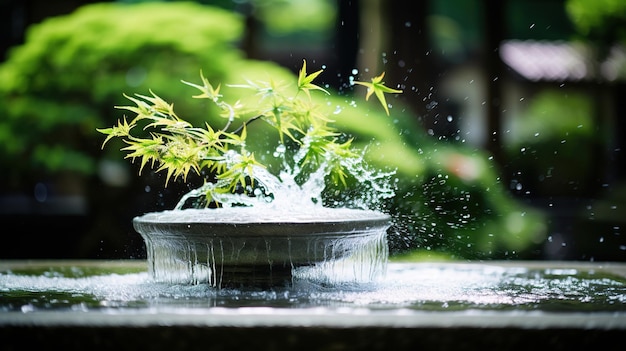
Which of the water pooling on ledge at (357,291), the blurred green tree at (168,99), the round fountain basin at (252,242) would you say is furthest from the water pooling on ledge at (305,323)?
the blurred green tree at (168,99)

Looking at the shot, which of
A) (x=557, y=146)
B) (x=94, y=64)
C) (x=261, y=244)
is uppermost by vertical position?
(x=94, y=64)

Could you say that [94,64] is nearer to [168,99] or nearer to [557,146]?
[168,99]

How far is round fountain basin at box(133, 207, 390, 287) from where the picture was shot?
120 inches

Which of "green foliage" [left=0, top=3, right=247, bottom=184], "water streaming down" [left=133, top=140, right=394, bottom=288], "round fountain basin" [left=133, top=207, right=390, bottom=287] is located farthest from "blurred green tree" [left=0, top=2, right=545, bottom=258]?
"round fountain basin" [left=133, top=207, right=390, bottom=287]

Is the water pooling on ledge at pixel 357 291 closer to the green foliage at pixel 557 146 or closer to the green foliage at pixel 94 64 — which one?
the green foliage at pixel 94 64

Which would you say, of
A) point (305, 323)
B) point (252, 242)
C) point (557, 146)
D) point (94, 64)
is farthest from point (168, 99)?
point (557, 146)

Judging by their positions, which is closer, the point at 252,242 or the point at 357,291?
the point at 252,242

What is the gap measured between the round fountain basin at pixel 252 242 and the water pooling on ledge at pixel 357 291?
10 centimetres

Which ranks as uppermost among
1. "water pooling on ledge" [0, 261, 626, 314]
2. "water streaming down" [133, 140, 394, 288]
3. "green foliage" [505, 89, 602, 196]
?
"green foliage" [505, 89, 602, 196]

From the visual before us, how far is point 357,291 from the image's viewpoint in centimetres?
322

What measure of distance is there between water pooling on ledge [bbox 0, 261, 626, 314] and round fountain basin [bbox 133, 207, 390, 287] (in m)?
0.10

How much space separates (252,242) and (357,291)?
0.48m

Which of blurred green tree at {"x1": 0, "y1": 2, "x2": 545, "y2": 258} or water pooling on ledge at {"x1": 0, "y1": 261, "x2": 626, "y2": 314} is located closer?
water pooling on ledge at {"x1": 0, "y1": 261, "x2": 626, "y2": 314}

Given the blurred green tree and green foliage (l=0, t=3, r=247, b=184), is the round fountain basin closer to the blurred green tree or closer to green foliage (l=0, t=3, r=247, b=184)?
the blurred green tree
